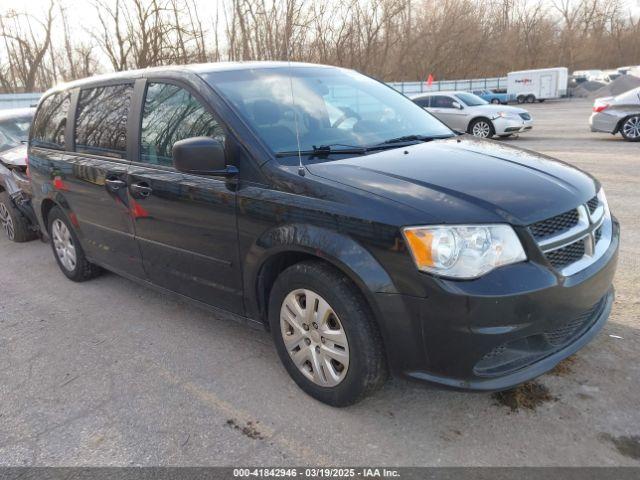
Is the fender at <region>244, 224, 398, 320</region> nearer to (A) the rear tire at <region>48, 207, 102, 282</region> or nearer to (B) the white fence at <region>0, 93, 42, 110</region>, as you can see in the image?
(A) the rear tire at <region>48, 207, 102, 282</region>

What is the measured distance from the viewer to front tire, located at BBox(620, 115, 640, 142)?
42.9 feet

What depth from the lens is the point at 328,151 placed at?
9.90ft

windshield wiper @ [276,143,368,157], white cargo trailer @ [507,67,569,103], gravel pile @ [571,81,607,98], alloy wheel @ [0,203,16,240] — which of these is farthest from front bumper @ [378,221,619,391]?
gravel pile @ [571,81,607,98]

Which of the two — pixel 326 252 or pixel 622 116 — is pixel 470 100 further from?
pixel 326 252

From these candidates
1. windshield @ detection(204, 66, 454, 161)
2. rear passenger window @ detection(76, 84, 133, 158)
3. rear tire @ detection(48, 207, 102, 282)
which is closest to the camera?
windshield @ detection(204, 66, 454, 161)

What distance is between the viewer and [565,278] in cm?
238

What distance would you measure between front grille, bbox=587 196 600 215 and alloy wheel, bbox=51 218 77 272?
4255 mm

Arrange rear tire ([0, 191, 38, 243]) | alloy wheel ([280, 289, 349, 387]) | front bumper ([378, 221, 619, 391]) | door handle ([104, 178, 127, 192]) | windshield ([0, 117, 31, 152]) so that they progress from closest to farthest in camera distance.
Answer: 1. front bumper ([378, 221, 619, 391])
2. alloy wheel ([280, 289, 349, 387])
3. door handle ([104, 178, 127, 192])
4. rear tire ([0, 191, 38, 243])
5. windshield ([0, 117, 31, 152])

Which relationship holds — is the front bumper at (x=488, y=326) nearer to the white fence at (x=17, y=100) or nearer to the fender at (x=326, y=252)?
the fender at (x=326, y=252)

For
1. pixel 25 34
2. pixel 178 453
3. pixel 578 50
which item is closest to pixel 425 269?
pixel 178 453

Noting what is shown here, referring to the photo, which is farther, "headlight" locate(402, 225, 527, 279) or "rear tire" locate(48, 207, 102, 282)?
"rear tire" locate(48, 207, 102, 282)

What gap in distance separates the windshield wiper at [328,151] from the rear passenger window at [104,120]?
1.51m

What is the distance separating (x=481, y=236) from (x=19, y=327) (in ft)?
12.0

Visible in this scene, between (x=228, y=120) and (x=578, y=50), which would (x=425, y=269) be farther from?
(x=578, y=50)
